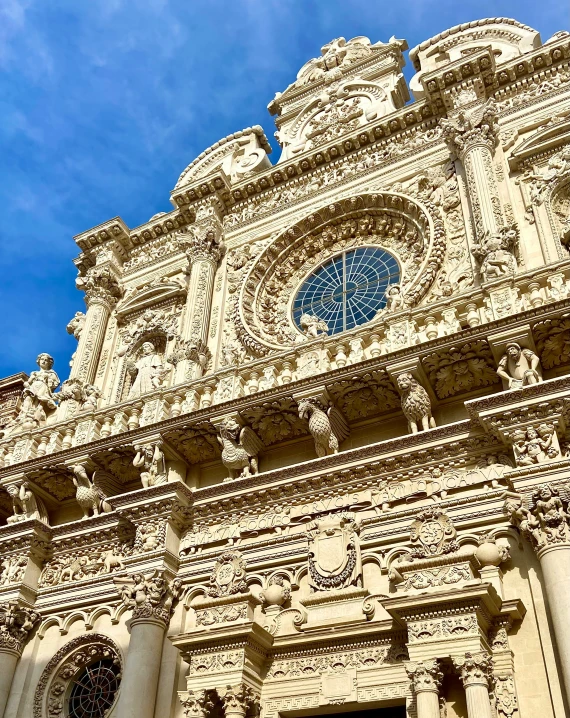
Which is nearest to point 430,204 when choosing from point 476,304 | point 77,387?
point 476,304

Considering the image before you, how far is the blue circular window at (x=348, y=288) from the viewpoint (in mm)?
13211

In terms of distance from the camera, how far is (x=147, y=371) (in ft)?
45.5

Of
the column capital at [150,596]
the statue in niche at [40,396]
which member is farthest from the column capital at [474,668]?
the statue in niche at [40,396]

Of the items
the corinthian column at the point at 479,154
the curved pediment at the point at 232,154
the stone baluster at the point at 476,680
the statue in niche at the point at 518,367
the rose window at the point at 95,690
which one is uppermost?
the curved pediment at the point at 232,154

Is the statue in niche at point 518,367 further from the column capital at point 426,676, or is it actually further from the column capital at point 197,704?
the column capital at point 197,704

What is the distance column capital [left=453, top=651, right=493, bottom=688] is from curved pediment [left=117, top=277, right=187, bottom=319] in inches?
388

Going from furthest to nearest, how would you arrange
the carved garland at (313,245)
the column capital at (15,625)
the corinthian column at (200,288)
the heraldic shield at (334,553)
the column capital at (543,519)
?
1. the carved garland at (313,245)
2. the corinthian column at (200,288)
3. the column capital at (15,625)
4. the heraldic shield at (334,553)
5. the column capital at (543,519)

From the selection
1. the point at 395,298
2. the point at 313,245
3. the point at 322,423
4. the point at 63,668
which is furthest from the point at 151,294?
the point at 63,668

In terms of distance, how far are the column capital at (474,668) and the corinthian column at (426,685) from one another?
23 centimetres

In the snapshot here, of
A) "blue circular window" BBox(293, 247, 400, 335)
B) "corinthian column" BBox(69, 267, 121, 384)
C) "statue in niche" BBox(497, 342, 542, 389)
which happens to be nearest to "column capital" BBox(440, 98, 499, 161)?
"blue circular window" BBox(293, 247, 400, 335)

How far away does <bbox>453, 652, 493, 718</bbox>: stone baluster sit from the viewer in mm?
6867

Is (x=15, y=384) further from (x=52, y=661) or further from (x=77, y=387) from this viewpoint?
(x=52, y=661)

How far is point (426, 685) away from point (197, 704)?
272 centimetres

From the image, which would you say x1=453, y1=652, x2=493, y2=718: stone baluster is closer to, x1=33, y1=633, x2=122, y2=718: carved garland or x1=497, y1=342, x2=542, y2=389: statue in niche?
x1=497, y1=342, x2=542, y2=389: statue in niche
